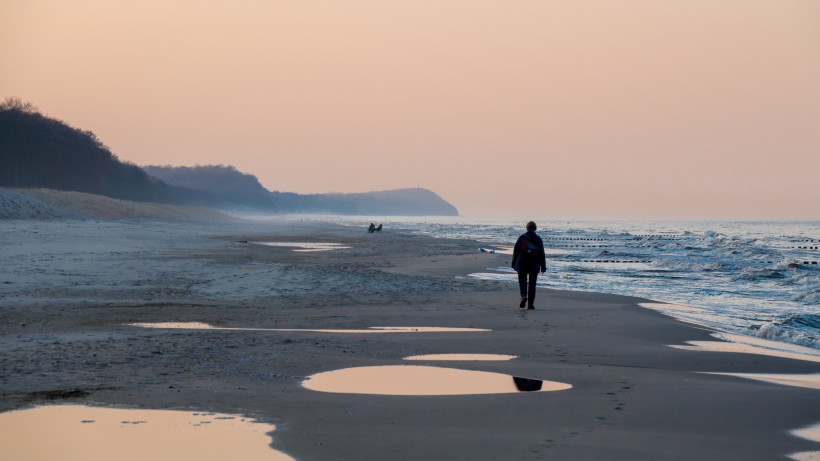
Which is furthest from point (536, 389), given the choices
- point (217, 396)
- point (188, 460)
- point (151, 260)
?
point (151, 260)

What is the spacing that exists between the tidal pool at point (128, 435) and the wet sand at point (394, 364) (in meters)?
0.23

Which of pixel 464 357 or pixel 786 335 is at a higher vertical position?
pixel 786 335

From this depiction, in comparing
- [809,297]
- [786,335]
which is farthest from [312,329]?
[809,297]

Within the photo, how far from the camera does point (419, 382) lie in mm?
8586

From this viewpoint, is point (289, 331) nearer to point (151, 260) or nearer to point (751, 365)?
point (751, 365)

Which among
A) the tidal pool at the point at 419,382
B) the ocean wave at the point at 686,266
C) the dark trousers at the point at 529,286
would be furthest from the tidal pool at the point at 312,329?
the ocean wave at the point at 686,266

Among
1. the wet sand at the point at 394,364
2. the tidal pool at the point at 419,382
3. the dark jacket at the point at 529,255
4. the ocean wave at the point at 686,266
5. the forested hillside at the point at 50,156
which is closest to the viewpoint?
the wet sand at the point at 394,364

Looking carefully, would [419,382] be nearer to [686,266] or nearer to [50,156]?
[686,266]

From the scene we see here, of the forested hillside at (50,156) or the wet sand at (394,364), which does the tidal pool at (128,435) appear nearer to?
the wet sand at (394,364)

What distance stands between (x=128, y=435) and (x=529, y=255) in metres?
11.9

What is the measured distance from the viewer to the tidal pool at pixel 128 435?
18.6ft

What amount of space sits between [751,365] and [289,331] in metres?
6.29

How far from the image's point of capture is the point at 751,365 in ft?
32.7

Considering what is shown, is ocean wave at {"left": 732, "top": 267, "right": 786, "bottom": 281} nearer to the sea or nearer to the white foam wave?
the sea
